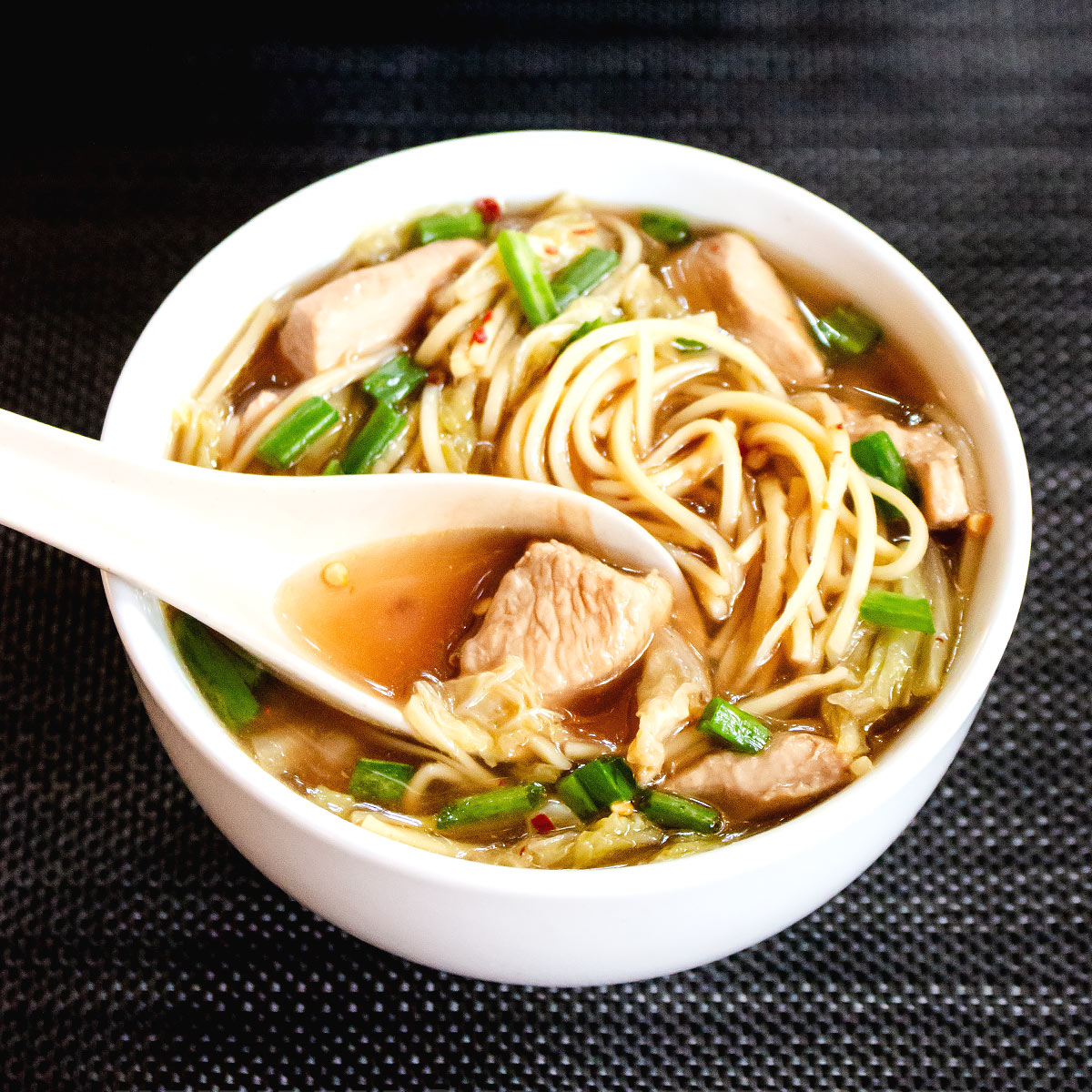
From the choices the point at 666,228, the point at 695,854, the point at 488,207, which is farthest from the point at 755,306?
the point at 695,854

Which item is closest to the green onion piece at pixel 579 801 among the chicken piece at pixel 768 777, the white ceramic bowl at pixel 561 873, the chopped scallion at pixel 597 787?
the chopped scallion at pixel 597 787

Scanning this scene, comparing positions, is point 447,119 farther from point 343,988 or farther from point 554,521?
point 343,988

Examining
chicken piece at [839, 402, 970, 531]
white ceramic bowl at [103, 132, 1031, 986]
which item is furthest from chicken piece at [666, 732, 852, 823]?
chicken piece at [839, 402, 970, 531]

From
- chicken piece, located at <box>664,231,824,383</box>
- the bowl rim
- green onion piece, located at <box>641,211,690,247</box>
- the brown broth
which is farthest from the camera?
green onion piece, located at <box>641,211,690,247</box>

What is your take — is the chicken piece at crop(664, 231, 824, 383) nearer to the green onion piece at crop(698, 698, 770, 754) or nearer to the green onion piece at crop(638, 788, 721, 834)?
the green onion piece at crop(698, 698, 770, 754)

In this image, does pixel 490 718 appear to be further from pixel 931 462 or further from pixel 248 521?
pixel 931 462

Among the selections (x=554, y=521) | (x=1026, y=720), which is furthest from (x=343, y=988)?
(x=1026, y=720)
